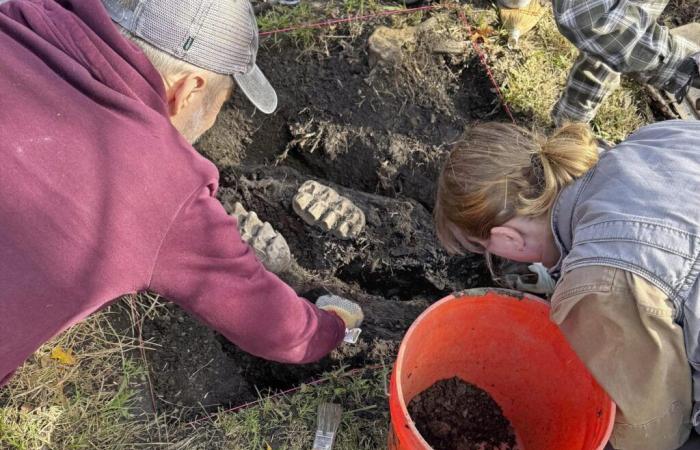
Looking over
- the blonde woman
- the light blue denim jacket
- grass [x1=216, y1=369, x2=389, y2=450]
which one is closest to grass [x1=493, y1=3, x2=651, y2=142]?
the blonde woman

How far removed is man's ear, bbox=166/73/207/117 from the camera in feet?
5.29

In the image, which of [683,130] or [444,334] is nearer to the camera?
[683,130]

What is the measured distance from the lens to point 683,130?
1709mm

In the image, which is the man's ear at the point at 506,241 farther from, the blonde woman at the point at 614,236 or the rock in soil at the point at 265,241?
the rock in soil at the point at 265,241

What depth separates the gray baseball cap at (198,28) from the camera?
5.01ft

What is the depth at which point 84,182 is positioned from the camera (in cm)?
132

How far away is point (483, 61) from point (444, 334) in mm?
1644

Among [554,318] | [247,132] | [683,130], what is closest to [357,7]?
[247,132]

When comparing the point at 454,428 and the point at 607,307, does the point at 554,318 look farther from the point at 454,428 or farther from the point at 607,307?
the point at 454,428

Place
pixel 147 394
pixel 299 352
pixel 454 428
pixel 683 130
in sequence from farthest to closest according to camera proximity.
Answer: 1. pixel 147 394
2. pixel 454 428
3. pixel 299 352
4. pixel 683 130

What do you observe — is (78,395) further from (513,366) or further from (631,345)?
(631,345)

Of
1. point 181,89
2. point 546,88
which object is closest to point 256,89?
point 181,89

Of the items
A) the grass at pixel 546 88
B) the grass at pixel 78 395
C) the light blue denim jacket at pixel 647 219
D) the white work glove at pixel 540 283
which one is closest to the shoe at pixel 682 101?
the grass at pixel 546 88

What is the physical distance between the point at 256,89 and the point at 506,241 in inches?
36.7
